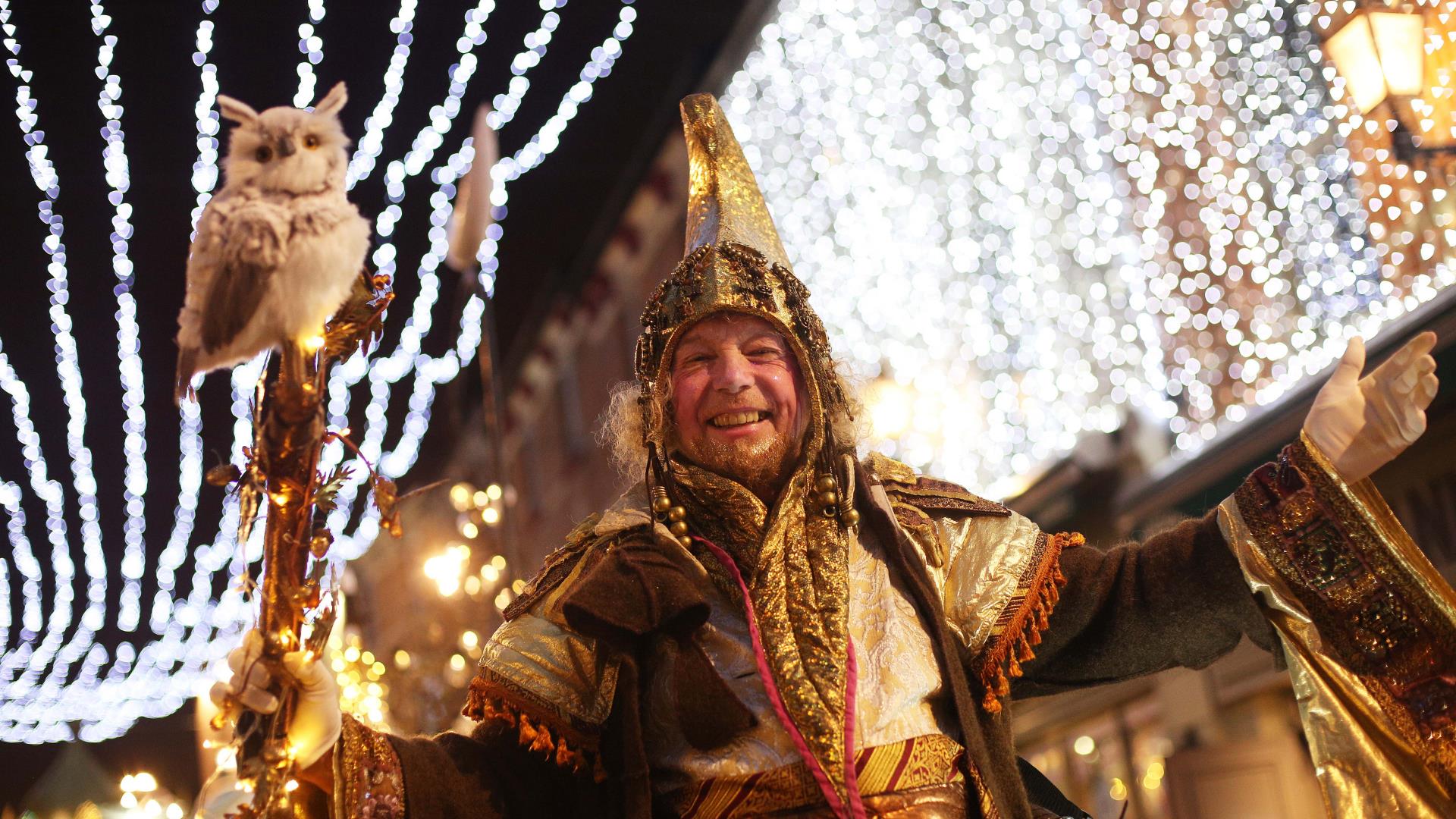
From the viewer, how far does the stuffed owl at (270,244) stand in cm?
191

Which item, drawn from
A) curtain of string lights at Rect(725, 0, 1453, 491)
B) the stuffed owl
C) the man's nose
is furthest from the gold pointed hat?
curtain of string lights at Rect(725, 0, 1453, 491)

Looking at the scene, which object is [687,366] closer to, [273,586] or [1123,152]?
[273,586]

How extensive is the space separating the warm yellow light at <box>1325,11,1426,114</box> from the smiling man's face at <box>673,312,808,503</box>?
3.50 metres

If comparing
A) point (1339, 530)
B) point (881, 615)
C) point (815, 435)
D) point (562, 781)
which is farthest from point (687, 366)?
point (1339, 530)

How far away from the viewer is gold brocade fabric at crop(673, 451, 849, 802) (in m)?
2.71

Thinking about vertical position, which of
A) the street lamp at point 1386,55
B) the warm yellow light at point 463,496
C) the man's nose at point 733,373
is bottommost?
the warm yellow light at point 463,496

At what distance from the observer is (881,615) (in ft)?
9.64

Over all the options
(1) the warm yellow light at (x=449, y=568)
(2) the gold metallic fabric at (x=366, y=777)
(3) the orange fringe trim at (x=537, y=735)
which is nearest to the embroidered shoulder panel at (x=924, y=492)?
(3) the orange fringe trim at (x=537, y=735)

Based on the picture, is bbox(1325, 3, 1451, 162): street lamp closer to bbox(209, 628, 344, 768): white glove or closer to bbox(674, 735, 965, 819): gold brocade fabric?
bbox(674, 735, 965, 819): gold brocade fabric

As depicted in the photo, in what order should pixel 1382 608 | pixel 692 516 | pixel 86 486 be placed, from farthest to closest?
pixel 86 486 → pixel 692 516 → pixel 1382 608

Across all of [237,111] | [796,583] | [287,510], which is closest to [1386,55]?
[796,583]

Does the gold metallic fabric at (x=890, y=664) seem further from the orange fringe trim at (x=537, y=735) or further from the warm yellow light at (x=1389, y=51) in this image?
the warm yellow light at (x=1389, y=51)

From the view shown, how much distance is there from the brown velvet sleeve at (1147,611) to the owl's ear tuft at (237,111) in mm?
2045

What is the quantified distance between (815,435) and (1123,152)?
5808 mm
